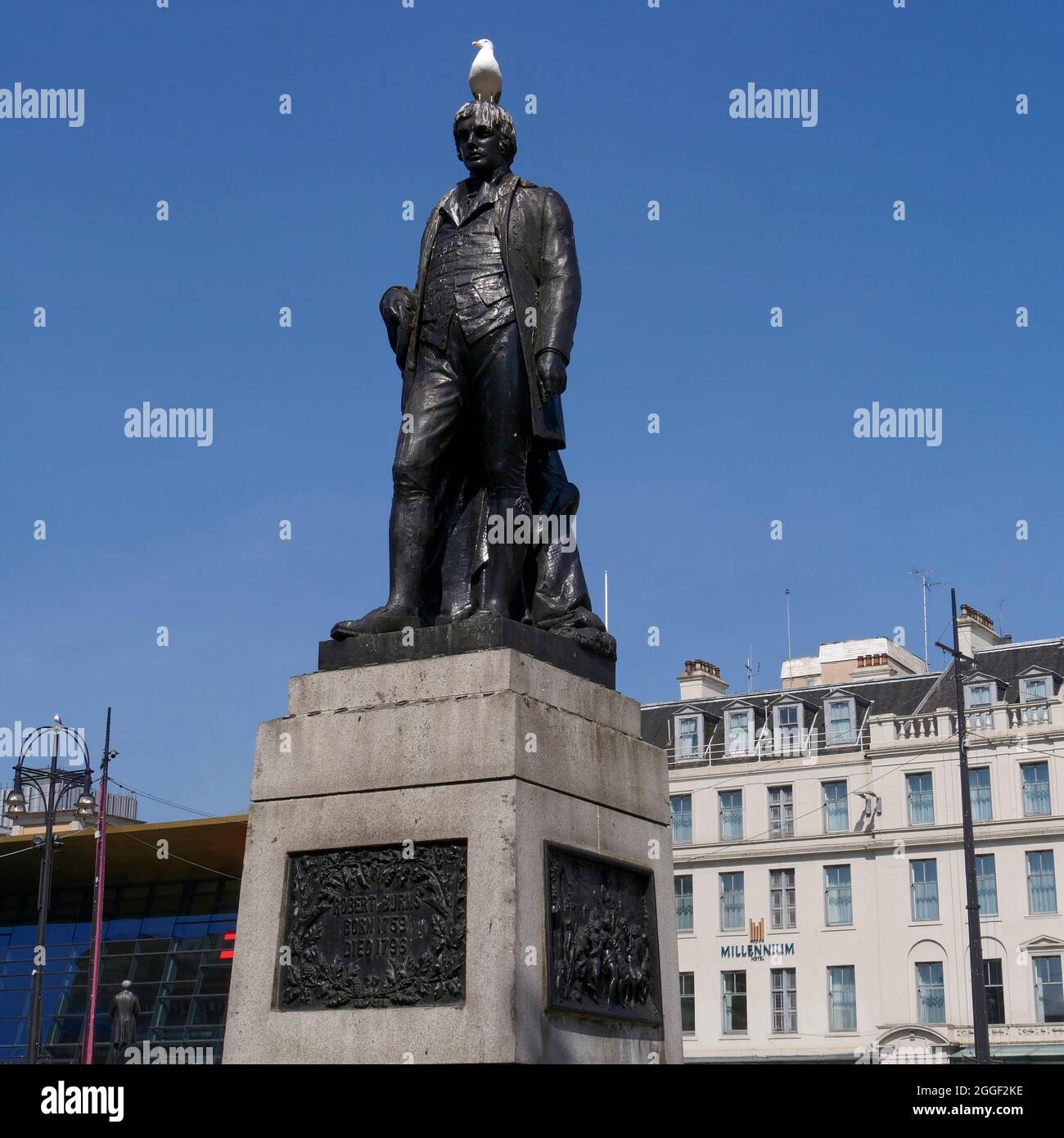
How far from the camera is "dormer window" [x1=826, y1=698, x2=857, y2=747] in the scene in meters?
68.8

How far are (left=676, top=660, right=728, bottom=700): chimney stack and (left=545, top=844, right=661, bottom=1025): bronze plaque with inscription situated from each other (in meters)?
65.5

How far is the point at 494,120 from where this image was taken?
11969mm

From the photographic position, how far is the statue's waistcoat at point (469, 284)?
1155 cm

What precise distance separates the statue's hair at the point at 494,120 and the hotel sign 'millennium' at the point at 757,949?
2253 inches

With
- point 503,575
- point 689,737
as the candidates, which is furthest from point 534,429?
point 689,737

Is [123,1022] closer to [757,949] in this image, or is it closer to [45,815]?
[45,815]

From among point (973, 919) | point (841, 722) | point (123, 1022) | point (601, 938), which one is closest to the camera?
point (601, 938)

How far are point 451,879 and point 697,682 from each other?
66959mm

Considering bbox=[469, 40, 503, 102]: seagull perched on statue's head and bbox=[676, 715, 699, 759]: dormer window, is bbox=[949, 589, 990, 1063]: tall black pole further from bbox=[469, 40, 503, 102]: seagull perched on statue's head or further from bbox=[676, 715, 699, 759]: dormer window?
bbox=[469, 40, 503, 102]: seagull perched on statue's head

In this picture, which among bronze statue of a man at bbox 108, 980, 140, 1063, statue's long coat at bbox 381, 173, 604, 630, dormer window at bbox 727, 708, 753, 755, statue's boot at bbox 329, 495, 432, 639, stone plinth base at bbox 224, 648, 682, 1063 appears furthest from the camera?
dormer window at bbox 727, 708, 753, 755

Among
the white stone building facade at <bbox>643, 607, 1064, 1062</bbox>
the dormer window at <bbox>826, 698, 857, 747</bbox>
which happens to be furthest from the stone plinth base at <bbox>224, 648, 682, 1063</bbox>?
the dormer window at <bbox>826, 698, 857, 747</bbox>

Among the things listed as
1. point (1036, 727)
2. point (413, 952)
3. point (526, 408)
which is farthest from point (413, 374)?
point (1036, 727)
